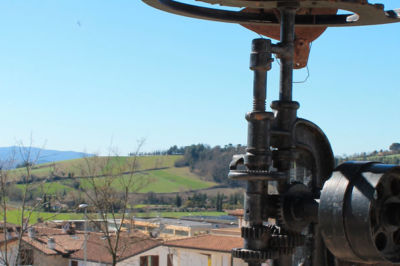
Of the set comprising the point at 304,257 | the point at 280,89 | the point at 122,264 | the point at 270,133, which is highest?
the point at 280,89

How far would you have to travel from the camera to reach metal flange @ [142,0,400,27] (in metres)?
3.70

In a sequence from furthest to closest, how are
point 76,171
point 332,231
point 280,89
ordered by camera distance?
1. point 76,171
2. point 280,89
3. point 332,231

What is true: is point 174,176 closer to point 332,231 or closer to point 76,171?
point 76,171

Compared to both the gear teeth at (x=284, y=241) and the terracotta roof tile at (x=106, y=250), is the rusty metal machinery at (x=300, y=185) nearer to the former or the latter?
the gear teeth at (x=284, y=241)

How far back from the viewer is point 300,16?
440cm

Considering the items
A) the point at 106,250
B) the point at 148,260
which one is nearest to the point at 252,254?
the point at 148,260

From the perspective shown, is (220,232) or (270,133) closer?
(270,133)

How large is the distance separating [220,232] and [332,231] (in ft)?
155

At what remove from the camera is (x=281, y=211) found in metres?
3.56

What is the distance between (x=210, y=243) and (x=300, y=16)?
4383 centimetres

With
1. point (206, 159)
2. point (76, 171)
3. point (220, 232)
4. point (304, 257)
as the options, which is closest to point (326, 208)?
point (304, 257)

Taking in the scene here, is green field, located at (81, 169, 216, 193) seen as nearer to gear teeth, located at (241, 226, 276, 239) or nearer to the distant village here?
the distant village

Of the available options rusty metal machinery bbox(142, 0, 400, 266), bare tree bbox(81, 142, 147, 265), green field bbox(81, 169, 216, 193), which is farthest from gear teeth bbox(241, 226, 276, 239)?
green field bbox(81, 169, 216, 193)

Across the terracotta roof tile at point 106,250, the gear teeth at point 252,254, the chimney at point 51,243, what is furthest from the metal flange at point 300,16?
the chimney at point 51,243
